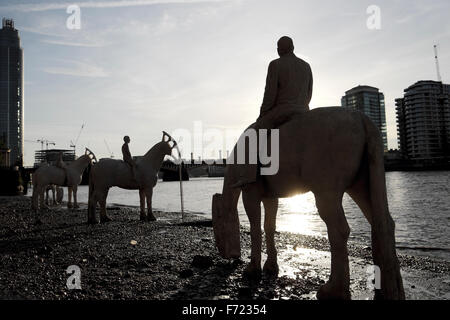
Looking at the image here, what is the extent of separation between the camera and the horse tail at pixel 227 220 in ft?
18.5

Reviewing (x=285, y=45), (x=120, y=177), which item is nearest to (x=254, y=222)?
(x=285, y=45)

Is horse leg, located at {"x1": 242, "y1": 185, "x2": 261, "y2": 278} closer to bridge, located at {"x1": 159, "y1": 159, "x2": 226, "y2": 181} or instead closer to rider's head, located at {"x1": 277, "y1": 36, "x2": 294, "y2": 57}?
rider's head, located at {"x1": 277, "y1": 36, "x2": 294, "y2": 57}

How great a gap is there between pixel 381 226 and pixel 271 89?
2525 millimetres

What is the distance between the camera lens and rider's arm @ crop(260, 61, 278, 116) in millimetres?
4973

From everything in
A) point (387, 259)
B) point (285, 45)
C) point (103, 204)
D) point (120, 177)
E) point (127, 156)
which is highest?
point (285, 45)

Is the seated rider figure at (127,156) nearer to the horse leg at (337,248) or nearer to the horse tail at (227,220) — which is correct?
the horse tail at (227,220)

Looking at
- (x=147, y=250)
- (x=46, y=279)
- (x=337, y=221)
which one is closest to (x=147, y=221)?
(x=147, y=250)

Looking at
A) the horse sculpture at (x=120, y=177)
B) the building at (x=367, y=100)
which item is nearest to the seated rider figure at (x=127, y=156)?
the horse sculpture at (x=120, y=177)

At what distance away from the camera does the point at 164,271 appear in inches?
225

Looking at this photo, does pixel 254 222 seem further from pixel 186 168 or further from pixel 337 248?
pixel 186 168

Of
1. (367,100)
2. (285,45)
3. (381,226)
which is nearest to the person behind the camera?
(381,226)

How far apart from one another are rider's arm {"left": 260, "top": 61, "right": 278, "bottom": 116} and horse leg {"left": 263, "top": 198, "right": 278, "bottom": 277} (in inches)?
66.8

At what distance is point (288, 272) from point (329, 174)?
2.57 m

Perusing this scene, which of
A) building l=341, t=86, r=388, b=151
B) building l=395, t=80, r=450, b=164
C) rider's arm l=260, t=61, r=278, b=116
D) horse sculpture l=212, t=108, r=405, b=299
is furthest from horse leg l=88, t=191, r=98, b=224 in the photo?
building l=341, t=86, r=388, b=151
